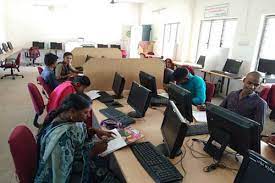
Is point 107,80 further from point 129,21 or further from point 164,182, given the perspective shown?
point 129,21

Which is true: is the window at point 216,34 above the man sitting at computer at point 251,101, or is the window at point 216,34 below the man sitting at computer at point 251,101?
above

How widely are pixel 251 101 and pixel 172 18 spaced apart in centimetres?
710

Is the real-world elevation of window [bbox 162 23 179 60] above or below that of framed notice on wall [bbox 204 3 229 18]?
below

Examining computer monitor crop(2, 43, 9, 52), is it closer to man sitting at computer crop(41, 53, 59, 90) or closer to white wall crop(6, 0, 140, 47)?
white wall crop(6, 0, 140, 47)

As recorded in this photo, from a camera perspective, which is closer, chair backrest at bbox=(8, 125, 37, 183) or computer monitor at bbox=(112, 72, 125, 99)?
chair backrest at bbox=(8, 125, 37, 183)

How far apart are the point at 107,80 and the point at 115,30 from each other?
9085 millimetres

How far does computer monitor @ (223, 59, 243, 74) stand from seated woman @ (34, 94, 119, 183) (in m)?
4.89

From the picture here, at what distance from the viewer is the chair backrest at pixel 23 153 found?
1344 millimetres

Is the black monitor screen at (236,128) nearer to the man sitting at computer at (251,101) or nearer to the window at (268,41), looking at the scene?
the man sitting at computer at (251,101)

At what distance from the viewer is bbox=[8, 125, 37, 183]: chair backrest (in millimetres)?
1344

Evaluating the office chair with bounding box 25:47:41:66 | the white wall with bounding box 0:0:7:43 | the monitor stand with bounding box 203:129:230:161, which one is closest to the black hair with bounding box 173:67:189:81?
the monitor stand with bounding box 203:129:230:161

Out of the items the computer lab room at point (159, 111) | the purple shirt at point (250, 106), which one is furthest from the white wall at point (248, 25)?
the purple shirt at point (250, 106)

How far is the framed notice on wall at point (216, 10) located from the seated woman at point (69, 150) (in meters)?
5.91

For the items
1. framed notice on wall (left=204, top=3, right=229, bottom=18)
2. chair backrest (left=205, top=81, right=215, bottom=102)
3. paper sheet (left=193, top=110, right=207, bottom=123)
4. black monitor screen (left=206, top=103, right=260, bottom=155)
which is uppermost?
framed notice on wall (left=204, top=3, right=229, bottom=18)
